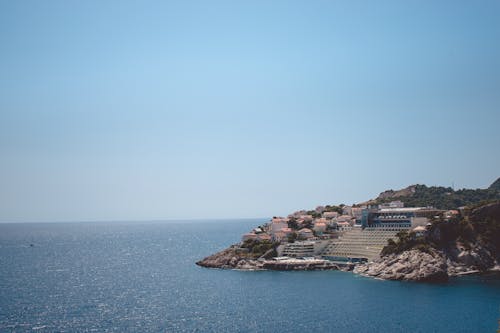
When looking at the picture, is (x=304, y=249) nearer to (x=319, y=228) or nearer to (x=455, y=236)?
(x=319, y=228)

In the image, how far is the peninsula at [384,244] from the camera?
3369 inches

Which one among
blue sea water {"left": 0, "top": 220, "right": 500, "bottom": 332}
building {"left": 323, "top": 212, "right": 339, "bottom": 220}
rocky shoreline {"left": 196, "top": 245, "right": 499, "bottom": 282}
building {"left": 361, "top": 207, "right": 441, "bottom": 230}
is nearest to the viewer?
blue sea water {"left": 0, "top": 220, "right": 500, "bottom": 332}

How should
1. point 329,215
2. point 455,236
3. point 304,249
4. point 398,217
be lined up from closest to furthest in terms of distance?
1. point 455,236
2. point 304,249
3. point 398,217
4. point 329,215

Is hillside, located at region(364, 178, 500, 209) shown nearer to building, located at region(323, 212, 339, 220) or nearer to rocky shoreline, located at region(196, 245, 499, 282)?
building, located at region(323, 212, 339, 220)

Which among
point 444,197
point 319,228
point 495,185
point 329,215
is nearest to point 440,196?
point 444,197

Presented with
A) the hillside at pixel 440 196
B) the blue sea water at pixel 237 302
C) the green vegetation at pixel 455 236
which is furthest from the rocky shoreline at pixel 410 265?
the hillside at pixel 440 196

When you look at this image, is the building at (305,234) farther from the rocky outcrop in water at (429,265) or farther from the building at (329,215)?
the rocky outcrop in water at (429,265)

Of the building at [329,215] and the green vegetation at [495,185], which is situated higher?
the green vegetation at [495,185]

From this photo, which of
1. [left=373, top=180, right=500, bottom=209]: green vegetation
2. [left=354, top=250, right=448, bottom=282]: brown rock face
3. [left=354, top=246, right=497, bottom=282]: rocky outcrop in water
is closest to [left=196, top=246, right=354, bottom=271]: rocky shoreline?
[left=354, top=246, right=497, bottom=282]: rocky outcrop in water

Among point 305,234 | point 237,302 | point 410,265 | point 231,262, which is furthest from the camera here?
point 305,234

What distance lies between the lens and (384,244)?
99250 millimetres

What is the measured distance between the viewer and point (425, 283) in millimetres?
78938

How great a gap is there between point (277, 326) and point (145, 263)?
67.2 meters

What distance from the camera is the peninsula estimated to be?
8556cm
